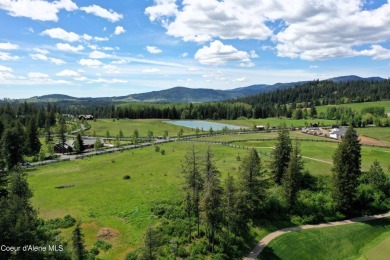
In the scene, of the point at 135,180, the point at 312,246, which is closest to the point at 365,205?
the point at 312,246

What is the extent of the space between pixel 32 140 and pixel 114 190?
5833cm

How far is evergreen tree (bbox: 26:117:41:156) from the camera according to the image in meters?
102

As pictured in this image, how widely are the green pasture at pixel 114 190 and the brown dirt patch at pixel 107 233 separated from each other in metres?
0.60

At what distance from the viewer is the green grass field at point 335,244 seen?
151 ft

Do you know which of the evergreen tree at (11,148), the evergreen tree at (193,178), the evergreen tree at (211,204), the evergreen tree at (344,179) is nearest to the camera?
the evergreen tree at (211,204)

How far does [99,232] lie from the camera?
44344 millimetres

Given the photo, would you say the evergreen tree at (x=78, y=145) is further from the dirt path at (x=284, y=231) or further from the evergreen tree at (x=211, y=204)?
the dirt path at (x=284, y=231)

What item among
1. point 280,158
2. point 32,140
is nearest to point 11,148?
point 32,140

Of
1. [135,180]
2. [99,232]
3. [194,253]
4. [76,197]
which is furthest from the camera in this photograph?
[135,180]

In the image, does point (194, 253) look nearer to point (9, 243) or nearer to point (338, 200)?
point (9, 243)

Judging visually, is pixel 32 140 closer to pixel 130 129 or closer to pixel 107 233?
pixel 130 129

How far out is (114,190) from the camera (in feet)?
202

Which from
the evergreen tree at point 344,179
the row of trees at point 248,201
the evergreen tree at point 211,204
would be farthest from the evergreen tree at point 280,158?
the evergreen tree at point 211,204

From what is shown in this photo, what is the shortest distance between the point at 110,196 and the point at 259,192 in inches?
1077
